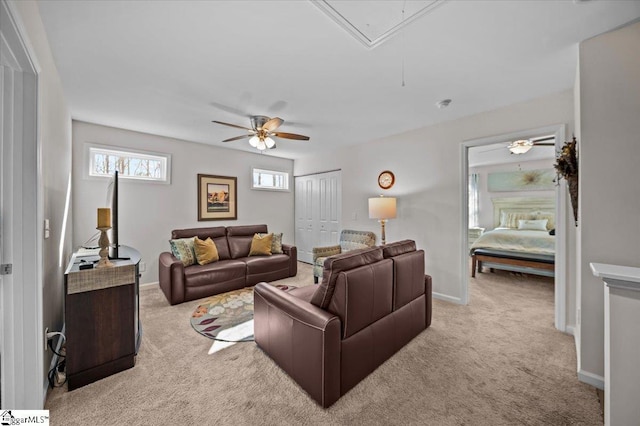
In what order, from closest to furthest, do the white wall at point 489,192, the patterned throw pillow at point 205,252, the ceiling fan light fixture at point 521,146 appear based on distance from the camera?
1. the patterned throw pillow at point 205,252
2. the ceiling fan light fixture at point 521,146
3. the white wall at point 489,192

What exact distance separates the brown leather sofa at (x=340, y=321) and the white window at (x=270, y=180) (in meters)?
3.70

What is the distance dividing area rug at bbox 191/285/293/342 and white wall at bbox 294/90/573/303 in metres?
2.50

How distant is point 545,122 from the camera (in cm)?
276

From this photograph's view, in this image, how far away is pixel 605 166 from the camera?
178 centimetres

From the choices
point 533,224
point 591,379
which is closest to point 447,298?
point 591,379

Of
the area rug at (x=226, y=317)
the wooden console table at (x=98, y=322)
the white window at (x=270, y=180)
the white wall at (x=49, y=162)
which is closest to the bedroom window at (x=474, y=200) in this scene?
the white window at (x=270, y=180)

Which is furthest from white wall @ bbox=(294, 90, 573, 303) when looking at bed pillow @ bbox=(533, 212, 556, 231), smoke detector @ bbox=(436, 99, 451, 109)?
bed pillow @ bbox=(533, 212, 556, 231)

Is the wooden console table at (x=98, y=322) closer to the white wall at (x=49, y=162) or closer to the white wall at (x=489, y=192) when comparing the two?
the white wall at (x=49, y=162)

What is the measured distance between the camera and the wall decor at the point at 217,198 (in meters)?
4.69

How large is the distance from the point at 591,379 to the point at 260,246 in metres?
4.14

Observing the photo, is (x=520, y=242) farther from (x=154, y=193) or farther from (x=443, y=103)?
(x=154, y=193)

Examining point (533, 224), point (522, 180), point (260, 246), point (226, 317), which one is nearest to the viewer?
point (226, 317)

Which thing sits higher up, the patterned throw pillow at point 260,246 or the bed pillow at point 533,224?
the bed pillow at point 533,224

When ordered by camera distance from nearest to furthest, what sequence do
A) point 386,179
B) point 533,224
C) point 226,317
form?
point 226,317 < point 386,179 < point 533,224
